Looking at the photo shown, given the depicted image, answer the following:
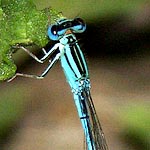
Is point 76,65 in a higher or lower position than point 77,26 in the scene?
lower

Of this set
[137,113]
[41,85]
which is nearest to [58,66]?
[41,85]

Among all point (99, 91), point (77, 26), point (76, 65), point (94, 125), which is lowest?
point (94, 125)

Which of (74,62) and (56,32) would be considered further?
(74,62)

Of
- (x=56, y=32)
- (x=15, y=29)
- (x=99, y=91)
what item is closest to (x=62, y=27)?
(x=56, y=32)

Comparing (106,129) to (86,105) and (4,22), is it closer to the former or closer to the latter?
(86,105)

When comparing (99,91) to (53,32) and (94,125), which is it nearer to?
(94,125)

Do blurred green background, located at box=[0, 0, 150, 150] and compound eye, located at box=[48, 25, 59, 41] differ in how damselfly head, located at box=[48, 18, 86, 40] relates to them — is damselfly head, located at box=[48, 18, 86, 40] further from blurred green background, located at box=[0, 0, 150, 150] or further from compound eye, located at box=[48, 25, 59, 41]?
blurred green background, located at box=[0, 0, 150, 150]

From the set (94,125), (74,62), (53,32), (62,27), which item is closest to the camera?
(53,32)

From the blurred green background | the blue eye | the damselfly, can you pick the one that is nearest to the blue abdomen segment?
the damselfly
